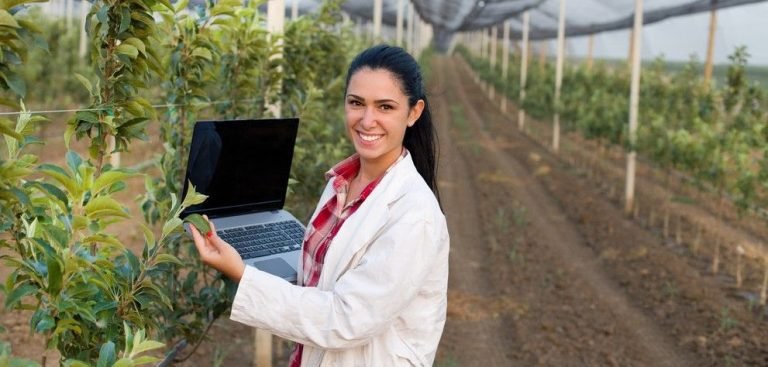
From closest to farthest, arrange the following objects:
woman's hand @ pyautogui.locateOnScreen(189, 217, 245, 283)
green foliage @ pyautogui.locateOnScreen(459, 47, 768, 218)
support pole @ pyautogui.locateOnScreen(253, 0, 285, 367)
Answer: woman's hand @ pyautogui.locateOnScreen(189, 217, 245, 283) → support pole @ pyautogui.locateOnScreen(253, 0, 285, 367) → green foliage @ pyautogui.locateOnScreen(459, 47, 768, 218)

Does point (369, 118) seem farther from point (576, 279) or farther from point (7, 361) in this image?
point (576, 279)

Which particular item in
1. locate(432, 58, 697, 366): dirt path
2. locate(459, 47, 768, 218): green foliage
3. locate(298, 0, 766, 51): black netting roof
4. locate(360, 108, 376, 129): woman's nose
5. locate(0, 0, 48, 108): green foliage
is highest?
locate(298, 0, 766, 51): black netting roof

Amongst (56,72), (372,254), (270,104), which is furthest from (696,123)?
(56,72)

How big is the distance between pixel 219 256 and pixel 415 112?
1.87ft

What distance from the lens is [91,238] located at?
5.42 feet

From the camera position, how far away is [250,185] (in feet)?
7.32

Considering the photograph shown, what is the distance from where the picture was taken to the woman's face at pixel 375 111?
1.81 metres

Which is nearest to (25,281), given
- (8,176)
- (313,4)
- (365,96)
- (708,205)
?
(8,176)

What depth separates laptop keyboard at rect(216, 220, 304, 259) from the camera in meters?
2.02

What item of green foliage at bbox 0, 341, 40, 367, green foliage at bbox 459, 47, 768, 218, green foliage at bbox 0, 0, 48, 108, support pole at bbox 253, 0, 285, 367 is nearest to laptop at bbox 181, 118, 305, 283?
green foliage at bbox 0, 0, 48, 108

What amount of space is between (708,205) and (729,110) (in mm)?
1810

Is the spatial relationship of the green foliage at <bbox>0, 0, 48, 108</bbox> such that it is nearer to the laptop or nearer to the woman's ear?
the laptop

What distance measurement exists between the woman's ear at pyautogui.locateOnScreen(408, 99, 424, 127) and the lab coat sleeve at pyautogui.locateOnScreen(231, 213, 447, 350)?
317 millimetres

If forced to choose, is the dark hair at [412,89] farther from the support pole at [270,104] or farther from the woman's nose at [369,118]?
the support pole at [270,104]
